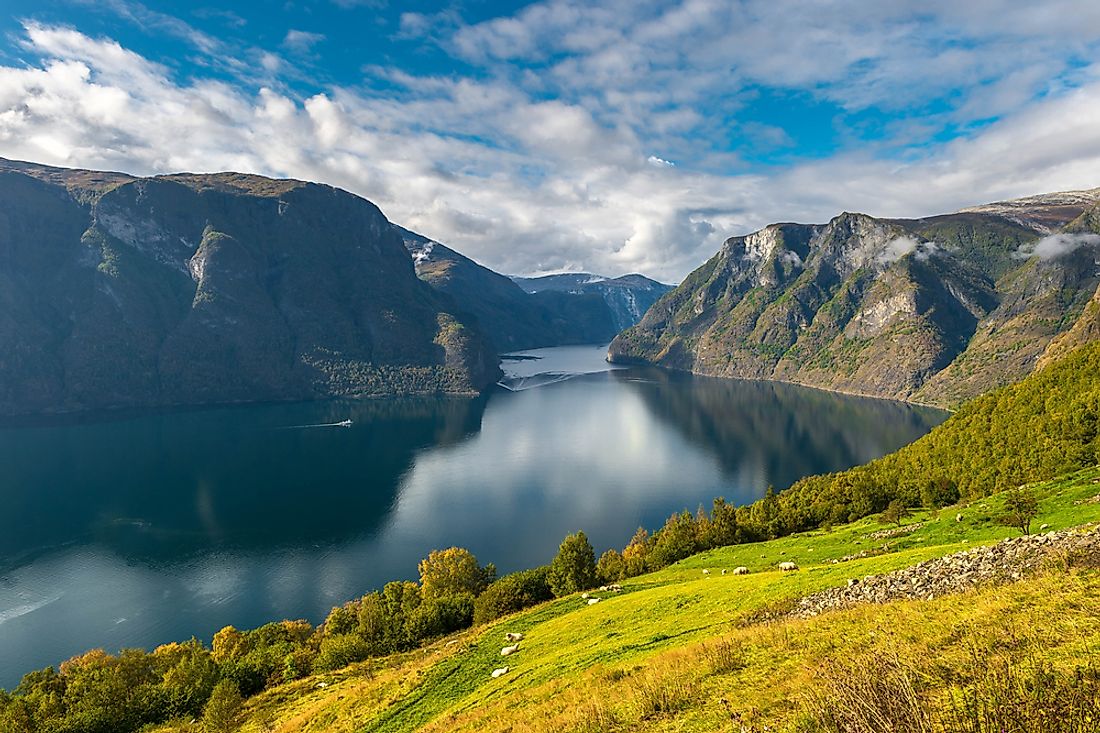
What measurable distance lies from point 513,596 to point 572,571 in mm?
6189

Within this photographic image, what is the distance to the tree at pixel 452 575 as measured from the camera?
69.1 meters

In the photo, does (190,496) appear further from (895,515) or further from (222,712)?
(895,515)

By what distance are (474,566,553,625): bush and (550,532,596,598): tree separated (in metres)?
1.25

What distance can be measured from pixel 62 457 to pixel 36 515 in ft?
230

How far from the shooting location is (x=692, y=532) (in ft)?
225

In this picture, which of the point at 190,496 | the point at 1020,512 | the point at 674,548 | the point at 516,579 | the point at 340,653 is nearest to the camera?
the point at 1020,512

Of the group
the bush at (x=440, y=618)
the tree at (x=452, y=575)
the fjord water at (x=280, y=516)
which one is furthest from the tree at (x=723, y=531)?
the fjord water at (x=280, y=516)

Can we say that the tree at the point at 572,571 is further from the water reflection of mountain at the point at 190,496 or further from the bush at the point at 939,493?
the water reflection of mountain at the point at 190,496

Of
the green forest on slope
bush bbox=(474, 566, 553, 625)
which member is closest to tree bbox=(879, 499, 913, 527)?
the green forest on slope

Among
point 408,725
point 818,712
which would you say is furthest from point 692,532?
point 818,712

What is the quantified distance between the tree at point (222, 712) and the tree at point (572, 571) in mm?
26540

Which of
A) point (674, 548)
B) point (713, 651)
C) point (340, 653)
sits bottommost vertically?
point (674, 548)

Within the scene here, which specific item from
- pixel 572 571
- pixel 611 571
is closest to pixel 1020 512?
pixel 572 571

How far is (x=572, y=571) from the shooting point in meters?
54.4
